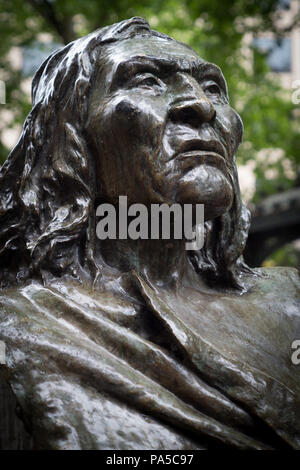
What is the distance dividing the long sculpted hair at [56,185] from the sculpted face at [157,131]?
0.08 m

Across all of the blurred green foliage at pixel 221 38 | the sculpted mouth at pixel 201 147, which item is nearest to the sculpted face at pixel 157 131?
the sculpted mouth at pixel 201 147

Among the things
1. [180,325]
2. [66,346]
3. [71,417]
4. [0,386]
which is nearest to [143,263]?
[180,325]

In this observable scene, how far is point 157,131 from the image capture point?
121 inches

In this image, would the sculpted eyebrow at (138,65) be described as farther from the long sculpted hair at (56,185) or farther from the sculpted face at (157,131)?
the long sculpted hair at (56,185)

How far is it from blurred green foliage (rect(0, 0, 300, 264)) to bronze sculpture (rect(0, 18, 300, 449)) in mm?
6524

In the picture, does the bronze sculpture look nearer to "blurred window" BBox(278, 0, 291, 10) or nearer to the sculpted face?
the sculpted face

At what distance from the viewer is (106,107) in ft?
10.3

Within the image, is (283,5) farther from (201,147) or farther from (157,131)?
(157,131)

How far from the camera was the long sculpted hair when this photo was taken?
3193 millimetres

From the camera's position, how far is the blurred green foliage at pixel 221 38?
995 cm

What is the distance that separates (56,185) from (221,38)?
7.61 meters

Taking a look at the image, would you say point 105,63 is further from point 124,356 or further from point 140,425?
point 140,425

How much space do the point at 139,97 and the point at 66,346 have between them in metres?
1.12

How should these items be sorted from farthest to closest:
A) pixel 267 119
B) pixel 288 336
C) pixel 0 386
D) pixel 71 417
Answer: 1. pixel 267 119
2. pixel 0 386
3. pixel 288 336
4. pixel 71 417
